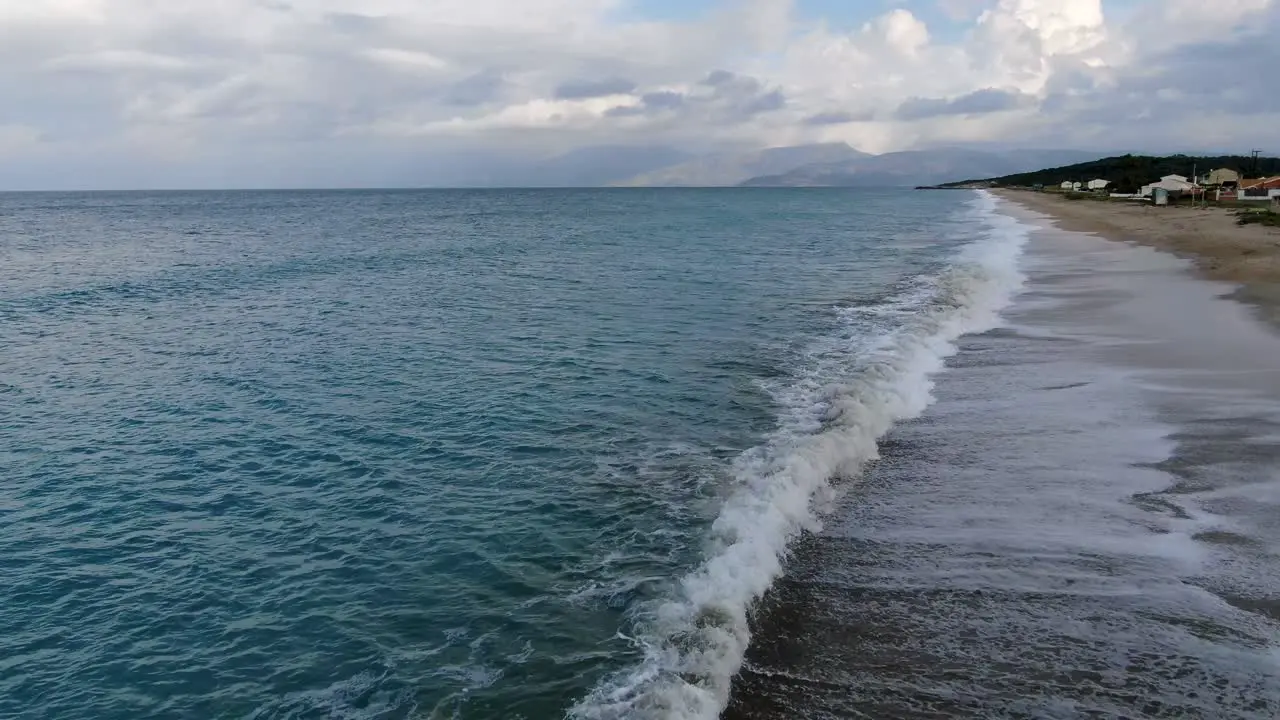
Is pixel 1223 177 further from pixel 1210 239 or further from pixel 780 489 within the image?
pixel 780 489

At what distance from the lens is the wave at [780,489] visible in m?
7.83

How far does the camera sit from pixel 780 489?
12070 millimetres

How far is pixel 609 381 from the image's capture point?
63.1 ft

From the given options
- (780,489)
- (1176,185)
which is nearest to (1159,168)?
(1176,185)

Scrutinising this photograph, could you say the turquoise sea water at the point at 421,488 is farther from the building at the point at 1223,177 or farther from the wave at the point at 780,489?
the building at the point at 1223,177

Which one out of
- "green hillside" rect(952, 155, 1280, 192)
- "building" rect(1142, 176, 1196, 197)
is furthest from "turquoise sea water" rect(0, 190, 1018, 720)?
"green hillside" rect(952, 155, 1280, 192)

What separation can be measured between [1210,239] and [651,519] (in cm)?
4548

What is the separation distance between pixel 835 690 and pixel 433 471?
8.32m

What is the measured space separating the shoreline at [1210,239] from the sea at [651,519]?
152 inches

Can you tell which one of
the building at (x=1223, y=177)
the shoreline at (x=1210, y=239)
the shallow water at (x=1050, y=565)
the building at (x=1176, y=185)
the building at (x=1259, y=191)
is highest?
the building at (x=1223, y=177)

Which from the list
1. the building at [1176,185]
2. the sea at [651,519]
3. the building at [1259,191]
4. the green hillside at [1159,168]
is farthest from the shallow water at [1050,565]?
the green hillside at [1159,168]

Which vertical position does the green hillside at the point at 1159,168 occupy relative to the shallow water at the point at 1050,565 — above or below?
above

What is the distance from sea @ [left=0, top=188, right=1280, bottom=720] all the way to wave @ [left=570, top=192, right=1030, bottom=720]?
0.05 m

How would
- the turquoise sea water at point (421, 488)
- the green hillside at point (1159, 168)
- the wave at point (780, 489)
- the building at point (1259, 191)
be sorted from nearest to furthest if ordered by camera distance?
the wave at point (780, 489) → the turquoise sea water at point (421, 488) → the building at point (1259, 191) → the green hillside at point (1159, 168)
